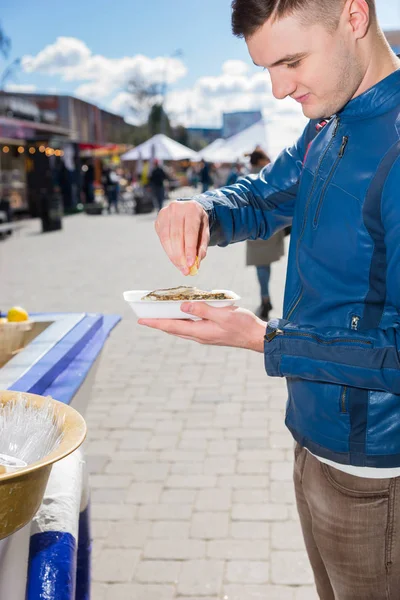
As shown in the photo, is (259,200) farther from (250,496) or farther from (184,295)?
(250,496)

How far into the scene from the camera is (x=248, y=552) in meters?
3.45

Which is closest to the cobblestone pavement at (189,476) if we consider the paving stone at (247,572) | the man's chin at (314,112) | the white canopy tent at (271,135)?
the paving stone at (247,572)

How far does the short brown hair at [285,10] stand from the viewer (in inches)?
56.6

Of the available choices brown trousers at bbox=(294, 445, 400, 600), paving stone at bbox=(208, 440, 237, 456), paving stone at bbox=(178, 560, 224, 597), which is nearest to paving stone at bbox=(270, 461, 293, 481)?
paving stone at bbox=(208, 440, 237, 456)

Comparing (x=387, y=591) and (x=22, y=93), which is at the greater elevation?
(x=22, y=93)

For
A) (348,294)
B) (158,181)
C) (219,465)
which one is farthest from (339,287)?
(158,181)

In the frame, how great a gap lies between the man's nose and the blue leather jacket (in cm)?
14

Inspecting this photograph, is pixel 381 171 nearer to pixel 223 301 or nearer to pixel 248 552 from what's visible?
Answer: pixel 223 301

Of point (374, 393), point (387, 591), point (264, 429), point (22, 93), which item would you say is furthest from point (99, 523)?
point (22, 93)

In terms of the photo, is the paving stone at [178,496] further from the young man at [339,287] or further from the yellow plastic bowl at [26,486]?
the yellow plastic bowl at [26,486]

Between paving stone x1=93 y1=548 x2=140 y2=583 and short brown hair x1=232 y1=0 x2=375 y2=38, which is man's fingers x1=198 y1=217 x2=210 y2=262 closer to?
short brown hair x1=232 y1=0 x2=375 y2=38

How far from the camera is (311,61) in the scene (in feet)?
4.93

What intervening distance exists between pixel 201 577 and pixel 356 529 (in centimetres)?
183

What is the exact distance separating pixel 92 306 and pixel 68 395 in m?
6.34
